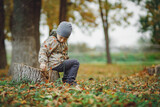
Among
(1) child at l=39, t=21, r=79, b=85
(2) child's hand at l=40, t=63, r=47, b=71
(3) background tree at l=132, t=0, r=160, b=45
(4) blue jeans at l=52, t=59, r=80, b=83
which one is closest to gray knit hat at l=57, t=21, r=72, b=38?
(1) child at l=39, t=21, r=79, b=85

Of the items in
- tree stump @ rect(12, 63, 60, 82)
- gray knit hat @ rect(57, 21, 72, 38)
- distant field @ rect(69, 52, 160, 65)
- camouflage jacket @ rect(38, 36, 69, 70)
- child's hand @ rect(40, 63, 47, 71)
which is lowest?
distant field @ rect(69, 52, 160, 65)

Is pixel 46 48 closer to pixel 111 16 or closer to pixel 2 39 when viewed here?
pixel 2 39

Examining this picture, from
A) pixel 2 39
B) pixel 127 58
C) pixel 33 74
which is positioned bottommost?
pixel 127 58

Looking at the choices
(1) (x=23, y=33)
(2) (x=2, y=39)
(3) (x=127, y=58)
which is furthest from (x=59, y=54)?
(3) (x=127, y=58)

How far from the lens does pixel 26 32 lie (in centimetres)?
801

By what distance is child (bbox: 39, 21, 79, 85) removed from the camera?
14.4 ft

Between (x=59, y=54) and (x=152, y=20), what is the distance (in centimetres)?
1074

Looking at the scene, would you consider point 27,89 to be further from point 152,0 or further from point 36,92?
point 152,0

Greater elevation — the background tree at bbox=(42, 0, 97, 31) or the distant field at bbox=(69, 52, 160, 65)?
the background tree at bbox=(42, 0, 97, 31)

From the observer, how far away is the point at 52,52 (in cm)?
453

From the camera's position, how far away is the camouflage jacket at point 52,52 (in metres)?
4.39

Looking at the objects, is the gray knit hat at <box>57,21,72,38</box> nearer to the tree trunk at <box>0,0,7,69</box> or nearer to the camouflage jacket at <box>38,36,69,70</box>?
the camouflage jacket at <box>38,36,69,70</box>

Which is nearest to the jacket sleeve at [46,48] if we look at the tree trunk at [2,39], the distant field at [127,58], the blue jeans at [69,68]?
the blue jeans at [69,68]

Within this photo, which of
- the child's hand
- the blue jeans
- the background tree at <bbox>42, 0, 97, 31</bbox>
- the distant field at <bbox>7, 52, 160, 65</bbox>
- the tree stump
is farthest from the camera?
the distant field at <bbox>7, 52, 160, 65</bbox>
